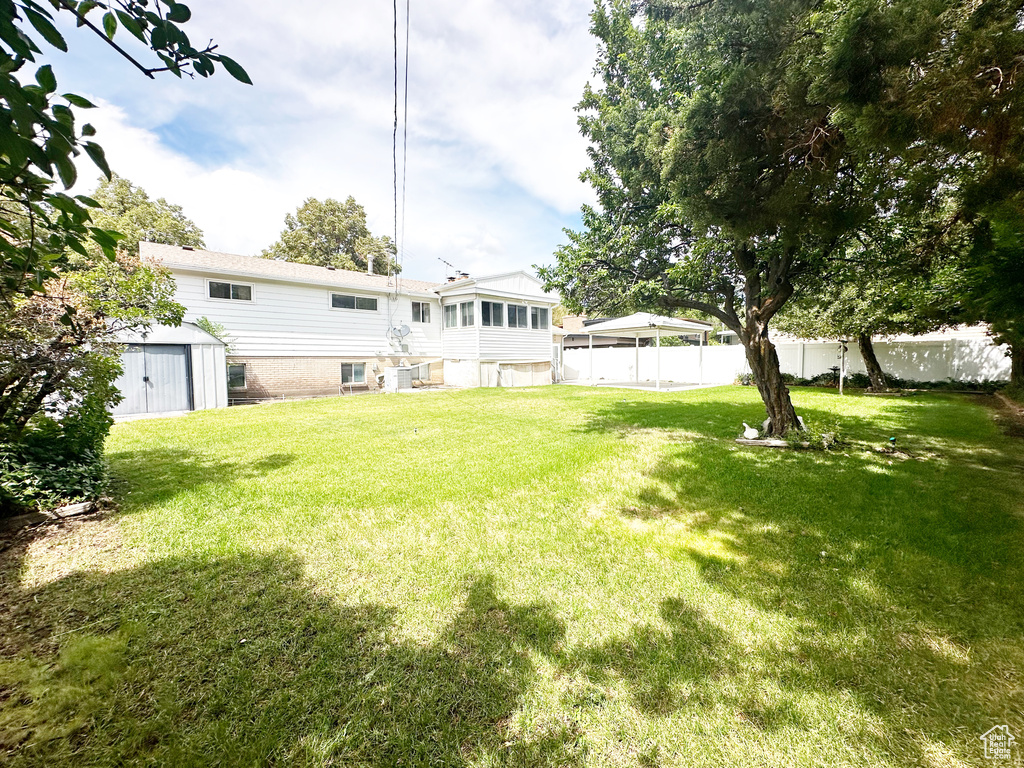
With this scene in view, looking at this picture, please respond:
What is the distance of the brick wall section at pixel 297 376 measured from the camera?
1475cm

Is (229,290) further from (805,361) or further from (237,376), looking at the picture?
(805,361)

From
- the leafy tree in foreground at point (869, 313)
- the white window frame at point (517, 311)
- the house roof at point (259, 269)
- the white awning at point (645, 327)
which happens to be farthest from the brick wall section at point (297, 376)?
the leafy tree in foreground at point (869, 313)

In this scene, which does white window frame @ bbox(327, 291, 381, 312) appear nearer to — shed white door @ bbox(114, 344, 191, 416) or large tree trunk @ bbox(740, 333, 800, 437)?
shed white door @ bbox(114, 344, 191, 416)

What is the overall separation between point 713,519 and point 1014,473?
470 centimetres

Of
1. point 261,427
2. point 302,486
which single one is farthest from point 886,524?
point 261,427

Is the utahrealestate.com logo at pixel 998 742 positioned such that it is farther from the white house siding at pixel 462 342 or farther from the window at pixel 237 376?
the window at pixel 237 376

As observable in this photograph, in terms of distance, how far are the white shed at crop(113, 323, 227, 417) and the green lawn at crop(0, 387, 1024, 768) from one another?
24.3ft

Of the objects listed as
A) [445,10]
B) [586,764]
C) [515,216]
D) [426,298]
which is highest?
[515,216]

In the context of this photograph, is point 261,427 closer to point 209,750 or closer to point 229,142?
point 229,142

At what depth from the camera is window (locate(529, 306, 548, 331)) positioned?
2056 centimetres

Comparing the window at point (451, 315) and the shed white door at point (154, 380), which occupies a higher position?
the window at point (451, 315)

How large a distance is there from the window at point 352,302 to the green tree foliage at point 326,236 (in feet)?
42.2

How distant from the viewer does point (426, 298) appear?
1892 centimetres

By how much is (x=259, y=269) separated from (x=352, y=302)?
355 centimetres
